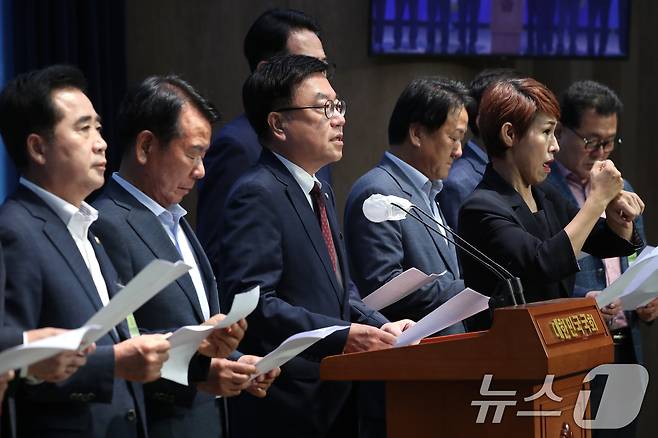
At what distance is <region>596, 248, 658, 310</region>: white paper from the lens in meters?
2.91

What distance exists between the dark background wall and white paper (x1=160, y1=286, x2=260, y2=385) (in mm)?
3164

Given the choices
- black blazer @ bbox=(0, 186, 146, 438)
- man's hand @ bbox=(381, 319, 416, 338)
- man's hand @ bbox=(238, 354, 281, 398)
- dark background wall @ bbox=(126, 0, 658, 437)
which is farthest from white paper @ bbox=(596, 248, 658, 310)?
dark background wall @ bbox=(126, 0, 658, 437)

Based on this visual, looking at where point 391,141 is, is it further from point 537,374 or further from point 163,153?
point 537,374

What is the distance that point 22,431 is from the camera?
2430 millimetres

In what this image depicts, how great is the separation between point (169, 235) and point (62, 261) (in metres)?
0.52

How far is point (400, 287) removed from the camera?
3135 mm

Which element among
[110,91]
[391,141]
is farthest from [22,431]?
[110,91]

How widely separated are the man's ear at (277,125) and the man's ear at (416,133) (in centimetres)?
80

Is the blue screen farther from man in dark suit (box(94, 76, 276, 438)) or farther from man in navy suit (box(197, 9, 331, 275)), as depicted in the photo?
man in dark suit (box(94, 76, 276, 438))

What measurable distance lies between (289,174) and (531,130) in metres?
0.71

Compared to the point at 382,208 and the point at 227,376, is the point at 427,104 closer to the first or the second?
the point at 382,208

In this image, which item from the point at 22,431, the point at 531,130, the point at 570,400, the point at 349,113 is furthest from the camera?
the point at 349,113

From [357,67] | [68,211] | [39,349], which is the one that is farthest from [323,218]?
[357,67]

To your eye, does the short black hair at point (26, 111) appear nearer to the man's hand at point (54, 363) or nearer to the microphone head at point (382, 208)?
the man's hand at point (54, 363)
